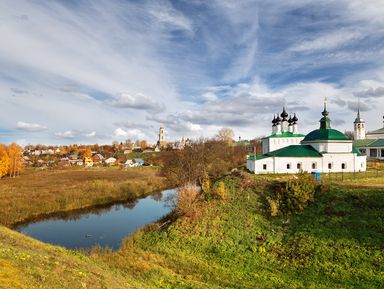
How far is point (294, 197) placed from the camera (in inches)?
948

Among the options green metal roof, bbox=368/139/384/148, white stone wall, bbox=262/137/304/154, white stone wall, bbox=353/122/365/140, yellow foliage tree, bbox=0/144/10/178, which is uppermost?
white stone wall, bbox=353/122/365/140

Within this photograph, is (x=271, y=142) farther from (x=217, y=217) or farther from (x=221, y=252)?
(x=221, y=252)

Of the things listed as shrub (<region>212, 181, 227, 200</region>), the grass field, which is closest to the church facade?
the grass field

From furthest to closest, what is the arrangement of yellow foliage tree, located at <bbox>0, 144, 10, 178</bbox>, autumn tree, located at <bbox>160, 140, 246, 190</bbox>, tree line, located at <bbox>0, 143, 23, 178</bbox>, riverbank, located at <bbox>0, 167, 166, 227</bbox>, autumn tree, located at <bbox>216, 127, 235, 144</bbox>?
autumn tree, located at <bbox>216, 127, 235, 144</bbox> → tree line, located at <bbox>0, 143, 23, 178</bbox> → yellow foliage tree, located at <bbox>0, 144, 10, 178</bbox> → autumn tree, located at <bbox>160, 140, 246, 190</bbox> → riverbank, located at <bbox>0, 167, 166, 227</bbox>

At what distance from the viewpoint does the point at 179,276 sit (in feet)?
54.0

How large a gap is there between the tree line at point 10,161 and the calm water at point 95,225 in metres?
36.3

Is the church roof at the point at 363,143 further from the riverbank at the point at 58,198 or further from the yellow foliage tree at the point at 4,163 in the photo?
the yellow foliage tree at the point at 4,163

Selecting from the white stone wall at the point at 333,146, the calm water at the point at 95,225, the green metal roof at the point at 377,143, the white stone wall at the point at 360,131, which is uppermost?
the white stone wall at the point at 360,131

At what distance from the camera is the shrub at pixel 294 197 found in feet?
77.7

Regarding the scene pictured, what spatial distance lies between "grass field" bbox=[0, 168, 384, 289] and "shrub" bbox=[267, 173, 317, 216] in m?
0.68

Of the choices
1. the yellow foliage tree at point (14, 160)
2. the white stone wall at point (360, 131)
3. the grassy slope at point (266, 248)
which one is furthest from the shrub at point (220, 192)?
the yellow foliage tree at point (14, 160)

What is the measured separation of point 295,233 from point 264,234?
2155 mm

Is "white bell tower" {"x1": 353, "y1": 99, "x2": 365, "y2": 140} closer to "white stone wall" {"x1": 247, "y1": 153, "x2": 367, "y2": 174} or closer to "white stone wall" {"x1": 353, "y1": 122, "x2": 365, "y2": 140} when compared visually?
"white stone wall" {"x1": 353, "y1": 122, "x2": 365, "y2": 140}

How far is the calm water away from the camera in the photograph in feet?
85.7
